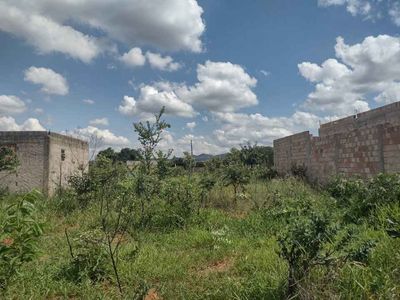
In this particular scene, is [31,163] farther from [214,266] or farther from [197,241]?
[214,266]

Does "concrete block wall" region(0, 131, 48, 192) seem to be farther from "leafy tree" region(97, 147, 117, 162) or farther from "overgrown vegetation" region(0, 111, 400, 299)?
"overgrown vegetation" region(0, 111, 400, 299)

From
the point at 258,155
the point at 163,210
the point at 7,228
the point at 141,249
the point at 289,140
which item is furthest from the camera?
the point at 258,155

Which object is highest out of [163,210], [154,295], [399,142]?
[399,142]

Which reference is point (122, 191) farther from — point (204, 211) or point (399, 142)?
point (399, 142)

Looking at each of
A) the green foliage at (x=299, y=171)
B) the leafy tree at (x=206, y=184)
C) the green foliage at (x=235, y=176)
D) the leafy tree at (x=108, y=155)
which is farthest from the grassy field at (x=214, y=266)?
the green foliage at (x=299, y=171)

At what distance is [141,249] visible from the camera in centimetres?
550

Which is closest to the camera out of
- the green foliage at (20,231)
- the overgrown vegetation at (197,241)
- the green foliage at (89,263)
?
the green foliage at (20,231)

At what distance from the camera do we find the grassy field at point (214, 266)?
9.93 feet

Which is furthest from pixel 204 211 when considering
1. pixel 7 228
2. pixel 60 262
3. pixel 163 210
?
pixel 7 228

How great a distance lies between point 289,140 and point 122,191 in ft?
34.6

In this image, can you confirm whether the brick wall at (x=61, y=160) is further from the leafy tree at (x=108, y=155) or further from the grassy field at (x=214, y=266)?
the grassy field at (x=214, y=266)

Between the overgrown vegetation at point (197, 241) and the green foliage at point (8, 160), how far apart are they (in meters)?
2.42

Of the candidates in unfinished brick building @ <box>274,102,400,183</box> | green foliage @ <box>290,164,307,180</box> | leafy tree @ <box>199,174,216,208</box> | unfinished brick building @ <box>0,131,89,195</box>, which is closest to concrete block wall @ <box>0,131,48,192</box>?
unfinished brick building @ <box>0,131,89,195</box>

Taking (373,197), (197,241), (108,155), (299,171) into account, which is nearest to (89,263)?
(197,241)
